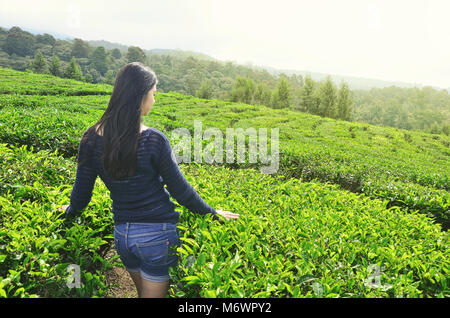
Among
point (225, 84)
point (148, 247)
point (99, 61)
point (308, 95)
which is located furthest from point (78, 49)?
point (148, 247)

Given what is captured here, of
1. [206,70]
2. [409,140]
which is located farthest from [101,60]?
[409,140]

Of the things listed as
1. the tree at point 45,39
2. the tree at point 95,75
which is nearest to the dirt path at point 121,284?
the tree at point 95,75

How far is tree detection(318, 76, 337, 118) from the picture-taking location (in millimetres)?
35781

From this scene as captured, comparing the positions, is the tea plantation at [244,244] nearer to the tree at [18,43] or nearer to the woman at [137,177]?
the woman at [137,177]

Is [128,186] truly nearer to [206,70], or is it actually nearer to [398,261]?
[398,261]

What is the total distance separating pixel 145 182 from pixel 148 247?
0.43 metres

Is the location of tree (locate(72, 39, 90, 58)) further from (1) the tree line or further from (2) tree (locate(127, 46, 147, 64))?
(2) tree (locate(127, 46, 147, 64))

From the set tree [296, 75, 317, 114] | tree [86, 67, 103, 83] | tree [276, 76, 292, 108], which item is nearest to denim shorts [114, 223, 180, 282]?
tree [296, 75, 317, 114]

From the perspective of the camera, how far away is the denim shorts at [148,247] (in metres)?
1.71

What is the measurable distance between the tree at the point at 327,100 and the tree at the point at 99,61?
43.4 metres

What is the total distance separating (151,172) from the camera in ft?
5.36

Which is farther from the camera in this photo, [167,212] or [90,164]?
[167,212]

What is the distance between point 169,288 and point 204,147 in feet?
13.1

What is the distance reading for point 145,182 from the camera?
1645mm
